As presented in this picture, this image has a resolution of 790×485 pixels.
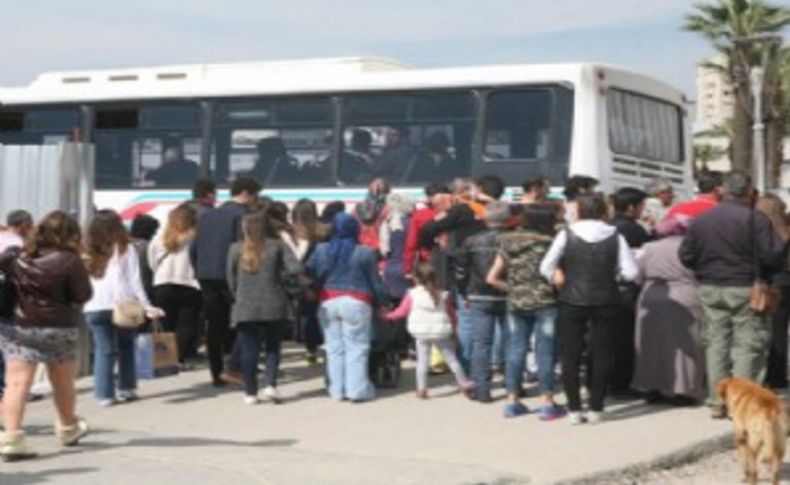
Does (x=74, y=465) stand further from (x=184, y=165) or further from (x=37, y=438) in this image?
(x=184, y=165)

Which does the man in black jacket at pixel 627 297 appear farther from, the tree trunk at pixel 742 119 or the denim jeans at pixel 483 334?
the tree trunk at pixel 742 119

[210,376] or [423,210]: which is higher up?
[423,210]

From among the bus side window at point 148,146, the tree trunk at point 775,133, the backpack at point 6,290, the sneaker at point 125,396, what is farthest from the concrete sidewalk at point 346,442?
the tree trunk at point 775,133

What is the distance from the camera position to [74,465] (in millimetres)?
9164

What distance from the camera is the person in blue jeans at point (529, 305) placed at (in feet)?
36.9

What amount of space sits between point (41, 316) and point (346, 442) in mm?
2510

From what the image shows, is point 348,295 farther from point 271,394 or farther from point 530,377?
point 530,377

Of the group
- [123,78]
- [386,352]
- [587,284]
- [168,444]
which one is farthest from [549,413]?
[123,78]

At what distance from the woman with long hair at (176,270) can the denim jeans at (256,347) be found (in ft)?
5.89

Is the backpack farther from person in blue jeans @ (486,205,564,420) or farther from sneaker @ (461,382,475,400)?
sneaker @ (461,382,475,400)

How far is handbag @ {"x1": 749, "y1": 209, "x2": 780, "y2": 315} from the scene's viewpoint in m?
11.0

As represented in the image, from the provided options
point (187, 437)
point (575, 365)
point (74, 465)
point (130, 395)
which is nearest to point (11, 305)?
point (74, 465)

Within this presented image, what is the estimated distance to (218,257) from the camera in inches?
506

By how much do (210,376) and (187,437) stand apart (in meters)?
3.47
